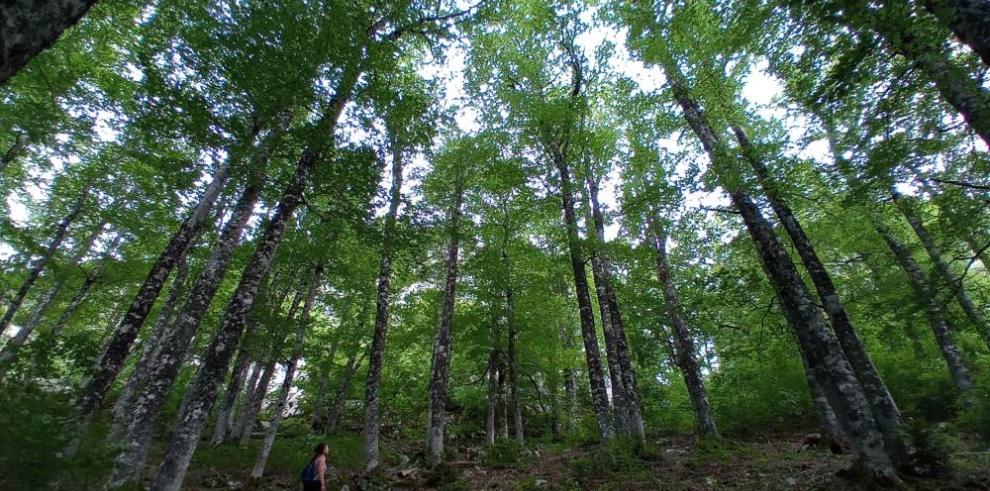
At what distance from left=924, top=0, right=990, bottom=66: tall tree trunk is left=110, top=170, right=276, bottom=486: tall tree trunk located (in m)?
11.7

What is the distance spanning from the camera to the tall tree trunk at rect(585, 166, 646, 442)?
13.1 m

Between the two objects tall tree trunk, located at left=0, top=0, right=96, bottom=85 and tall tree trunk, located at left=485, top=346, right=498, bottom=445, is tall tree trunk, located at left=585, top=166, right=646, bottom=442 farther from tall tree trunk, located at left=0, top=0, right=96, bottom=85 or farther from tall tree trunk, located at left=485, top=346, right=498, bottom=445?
tall tree trunk, located at left=0, top=0, right=96, bottom=85

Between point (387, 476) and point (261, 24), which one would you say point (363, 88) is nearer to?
point (261, 24)

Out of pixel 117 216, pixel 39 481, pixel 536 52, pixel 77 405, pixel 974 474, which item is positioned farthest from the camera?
pixel 536 52

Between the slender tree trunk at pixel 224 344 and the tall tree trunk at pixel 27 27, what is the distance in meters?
6.62

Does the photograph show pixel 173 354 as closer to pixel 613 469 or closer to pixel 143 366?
pixel 143 366

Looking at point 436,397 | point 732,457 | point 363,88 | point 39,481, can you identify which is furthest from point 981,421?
point 39,481

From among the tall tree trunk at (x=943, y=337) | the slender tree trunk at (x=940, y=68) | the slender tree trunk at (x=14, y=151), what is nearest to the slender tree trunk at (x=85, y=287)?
the slender tree trunk at (x=14, y=151)

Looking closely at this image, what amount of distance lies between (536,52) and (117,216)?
17.7 meters

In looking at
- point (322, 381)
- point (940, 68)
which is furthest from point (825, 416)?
point (322, 381)

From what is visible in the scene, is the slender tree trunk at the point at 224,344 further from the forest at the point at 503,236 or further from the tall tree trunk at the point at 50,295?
the tall tree trunk at the point at 50,295

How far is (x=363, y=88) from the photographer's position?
361 inches

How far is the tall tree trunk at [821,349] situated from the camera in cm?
673

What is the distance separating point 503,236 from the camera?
1841 cm
